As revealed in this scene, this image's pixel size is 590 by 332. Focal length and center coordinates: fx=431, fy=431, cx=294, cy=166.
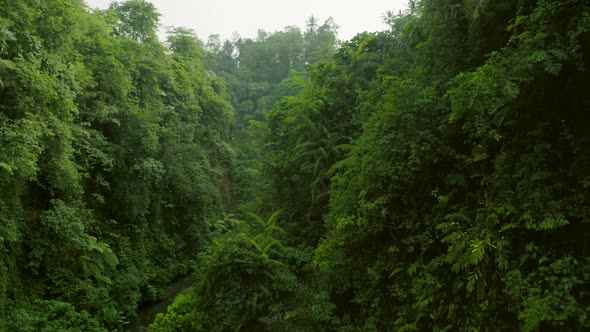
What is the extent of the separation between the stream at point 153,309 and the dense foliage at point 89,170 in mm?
335

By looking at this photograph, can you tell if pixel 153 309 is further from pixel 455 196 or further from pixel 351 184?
pixel 455 196

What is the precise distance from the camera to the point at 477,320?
542 cm

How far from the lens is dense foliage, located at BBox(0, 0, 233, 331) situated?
379 inches

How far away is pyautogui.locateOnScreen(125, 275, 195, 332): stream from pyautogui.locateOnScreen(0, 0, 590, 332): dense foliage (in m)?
0.40

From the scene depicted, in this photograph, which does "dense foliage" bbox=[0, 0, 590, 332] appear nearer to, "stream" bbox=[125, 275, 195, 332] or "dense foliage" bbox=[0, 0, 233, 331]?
"dense foliage" bbox=[0, 0, 233, 331]

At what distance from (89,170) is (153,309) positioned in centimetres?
516

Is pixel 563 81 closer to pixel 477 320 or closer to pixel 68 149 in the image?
pixel 477 320

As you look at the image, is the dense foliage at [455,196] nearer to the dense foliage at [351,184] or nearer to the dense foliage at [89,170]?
the dense foliage at [351,184]

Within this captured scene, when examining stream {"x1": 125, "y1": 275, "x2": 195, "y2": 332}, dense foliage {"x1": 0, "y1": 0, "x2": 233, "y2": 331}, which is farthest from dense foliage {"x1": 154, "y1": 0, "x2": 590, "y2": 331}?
stream {"x1": 125, "y1": 275, "x2": 195, "y2": 332}

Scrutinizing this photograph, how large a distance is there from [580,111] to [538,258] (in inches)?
73.5

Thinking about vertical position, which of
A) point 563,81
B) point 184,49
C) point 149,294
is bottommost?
point 149,294

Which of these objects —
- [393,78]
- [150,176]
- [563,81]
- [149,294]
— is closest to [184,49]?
[150,176]

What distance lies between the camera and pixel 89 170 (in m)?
14.1

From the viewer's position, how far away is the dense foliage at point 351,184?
5172 millimetres
